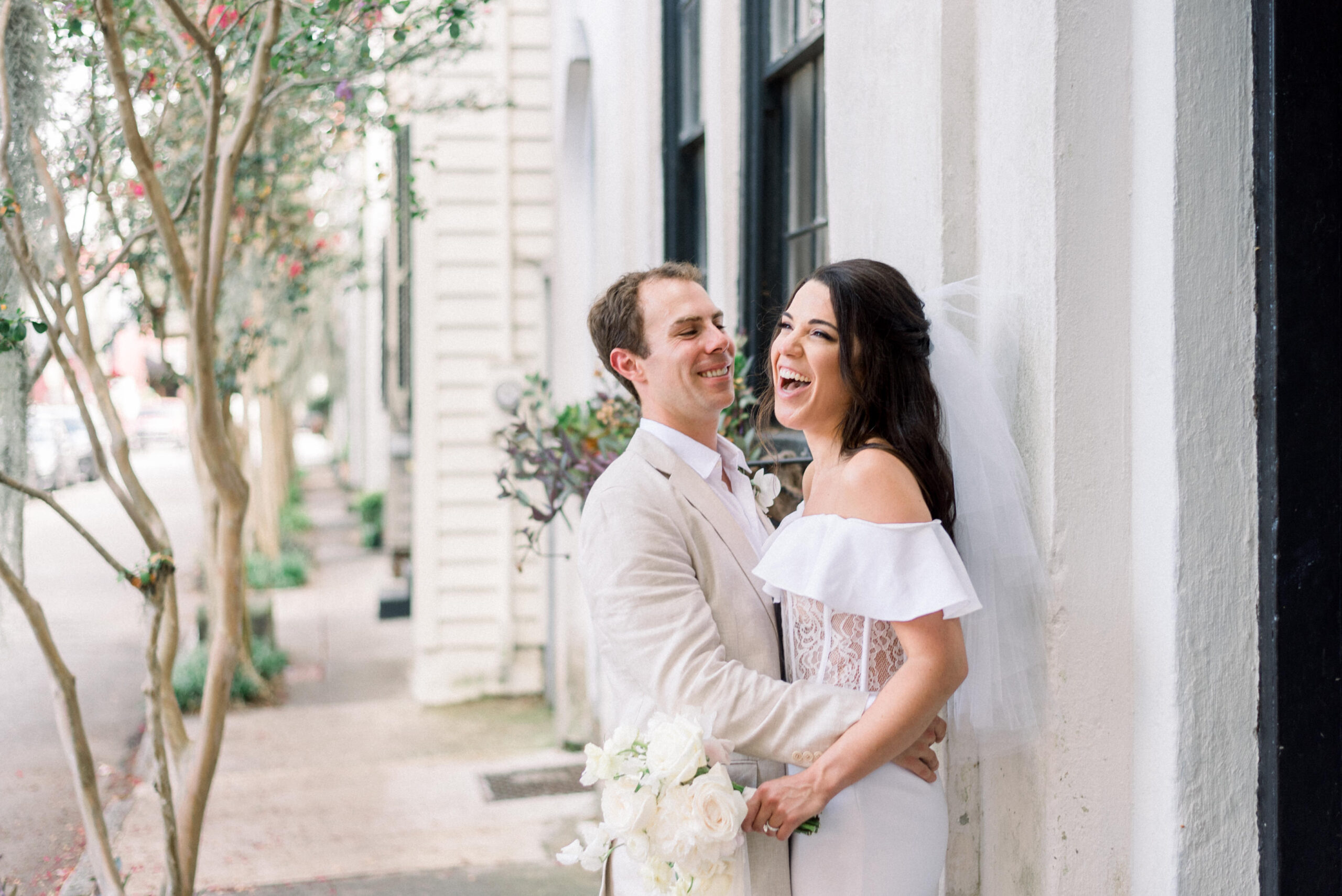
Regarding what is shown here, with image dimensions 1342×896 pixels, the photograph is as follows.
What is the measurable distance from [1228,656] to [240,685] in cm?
814

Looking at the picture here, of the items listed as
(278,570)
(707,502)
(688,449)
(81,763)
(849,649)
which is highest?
(688,449)

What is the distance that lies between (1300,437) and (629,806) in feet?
4.56

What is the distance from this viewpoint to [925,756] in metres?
2.12

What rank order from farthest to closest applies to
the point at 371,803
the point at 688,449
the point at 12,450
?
the point at 371,803 → the point at 12,450 → the point at 688,449

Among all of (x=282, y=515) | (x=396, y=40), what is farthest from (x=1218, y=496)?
(x=282, y=515)

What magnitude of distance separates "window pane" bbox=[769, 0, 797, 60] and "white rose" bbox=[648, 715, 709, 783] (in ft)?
10.2

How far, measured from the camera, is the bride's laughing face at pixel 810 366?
212cm

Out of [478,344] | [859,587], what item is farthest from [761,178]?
[478,344]

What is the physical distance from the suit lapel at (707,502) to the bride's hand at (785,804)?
364mm

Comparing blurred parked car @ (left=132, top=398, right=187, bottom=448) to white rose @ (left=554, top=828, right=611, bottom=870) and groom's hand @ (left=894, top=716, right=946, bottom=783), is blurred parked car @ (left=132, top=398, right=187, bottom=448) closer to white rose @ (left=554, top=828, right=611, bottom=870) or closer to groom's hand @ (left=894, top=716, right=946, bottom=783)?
white rose @ (left=554, top=828, right=611, bottom=870)

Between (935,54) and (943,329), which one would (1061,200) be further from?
(935,54)

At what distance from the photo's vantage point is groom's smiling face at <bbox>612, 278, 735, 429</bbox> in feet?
8.05

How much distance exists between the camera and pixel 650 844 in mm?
1916

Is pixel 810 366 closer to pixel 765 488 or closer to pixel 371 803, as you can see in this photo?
pixel 765 488
